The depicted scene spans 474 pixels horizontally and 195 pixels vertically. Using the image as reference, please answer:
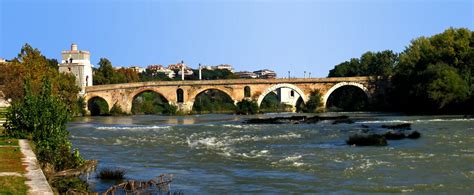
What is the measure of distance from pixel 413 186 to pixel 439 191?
74cm

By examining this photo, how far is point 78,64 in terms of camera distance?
7262 cm

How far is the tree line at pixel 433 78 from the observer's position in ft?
160

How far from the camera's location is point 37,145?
57.0ft

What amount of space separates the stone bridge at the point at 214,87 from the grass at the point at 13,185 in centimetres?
5958

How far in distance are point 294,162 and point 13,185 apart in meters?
10.3

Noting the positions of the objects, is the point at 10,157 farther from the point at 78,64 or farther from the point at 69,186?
the point at 78,64

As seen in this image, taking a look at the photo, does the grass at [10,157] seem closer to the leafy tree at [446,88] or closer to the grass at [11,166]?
the grass at [11,166]

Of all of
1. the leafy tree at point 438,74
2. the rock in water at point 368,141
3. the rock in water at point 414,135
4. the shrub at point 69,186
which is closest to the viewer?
the shrub at point 69,186

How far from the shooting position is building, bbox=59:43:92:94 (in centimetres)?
7251

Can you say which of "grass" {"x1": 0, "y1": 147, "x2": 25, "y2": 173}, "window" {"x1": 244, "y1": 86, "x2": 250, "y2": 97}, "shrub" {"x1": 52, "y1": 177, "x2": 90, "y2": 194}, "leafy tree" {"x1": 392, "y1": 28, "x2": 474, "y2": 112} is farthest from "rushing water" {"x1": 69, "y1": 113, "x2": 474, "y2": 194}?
"window" {"x1": 244, "y1": 86, "x2": 250, "y2": 97}

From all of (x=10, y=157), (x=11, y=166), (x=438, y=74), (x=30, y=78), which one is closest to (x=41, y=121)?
(x=10, y=157)

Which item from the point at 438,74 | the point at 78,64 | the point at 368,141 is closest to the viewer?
the point at 368,141

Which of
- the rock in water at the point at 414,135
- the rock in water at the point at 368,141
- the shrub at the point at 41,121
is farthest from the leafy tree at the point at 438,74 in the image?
the shrub at the point at 41,121

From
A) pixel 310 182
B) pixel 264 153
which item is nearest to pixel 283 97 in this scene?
pixel 264 153
